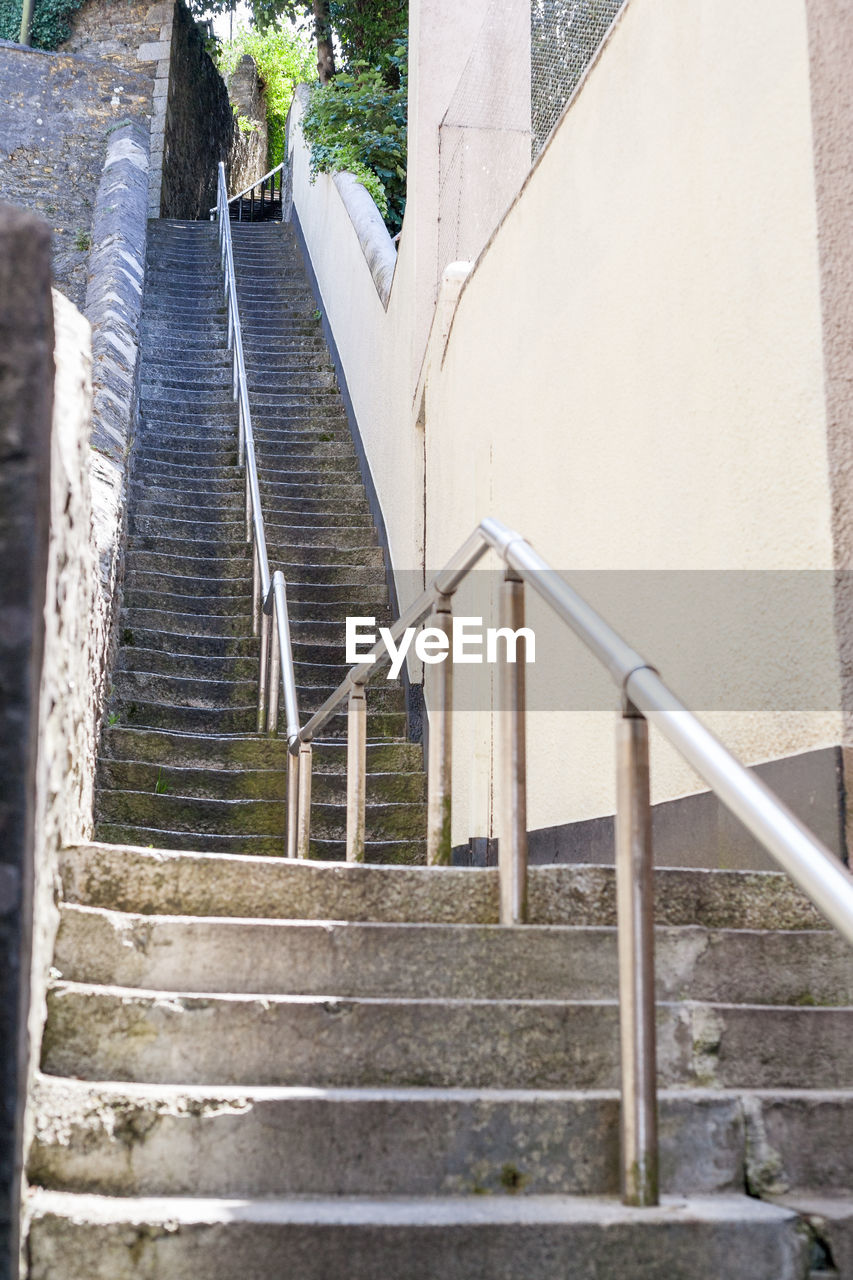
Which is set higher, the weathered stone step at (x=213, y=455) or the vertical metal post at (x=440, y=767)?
the weathered stone step at (x=213, y=455)

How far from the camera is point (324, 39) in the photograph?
40.5 feet

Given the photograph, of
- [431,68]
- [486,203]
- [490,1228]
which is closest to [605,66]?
[486,203]

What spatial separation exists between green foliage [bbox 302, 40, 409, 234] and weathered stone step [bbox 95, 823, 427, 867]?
610cm

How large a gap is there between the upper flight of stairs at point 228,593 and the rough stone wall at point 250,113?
11.3 meters

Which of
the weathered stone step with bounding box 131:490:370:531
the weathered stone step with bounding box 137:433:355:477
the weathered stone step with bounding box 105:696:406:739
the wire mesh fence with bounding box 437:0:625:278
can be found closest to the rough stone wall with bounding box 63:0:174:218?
the weathered stone step with bounding box 137:433:355:477

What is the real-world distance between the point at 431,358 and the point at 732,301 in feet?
10.4

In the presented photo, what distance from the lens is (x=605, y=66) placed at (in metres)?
3.73

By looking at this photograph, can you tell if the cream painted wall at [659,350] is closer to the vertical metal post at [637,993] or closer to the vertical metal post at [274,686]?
the vertical metal post at [637,993]

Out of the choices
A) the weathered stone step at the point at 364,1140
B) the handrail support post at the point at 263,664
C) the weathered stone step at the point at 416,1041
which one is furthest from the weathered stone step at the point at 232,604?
the weathered stone step at the point at 364,1140

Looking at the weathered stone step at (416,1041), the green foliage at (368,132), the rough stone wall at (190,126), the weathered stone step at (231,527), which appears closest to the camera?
the weathered stone step at (416,1041)

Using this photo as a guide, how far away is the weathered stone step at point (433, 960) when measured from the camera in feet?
6.97

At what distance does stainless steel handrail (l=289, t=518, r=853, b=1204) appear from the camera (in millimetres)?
1391

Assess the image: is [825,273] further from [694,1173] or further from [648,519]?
[694,1173]

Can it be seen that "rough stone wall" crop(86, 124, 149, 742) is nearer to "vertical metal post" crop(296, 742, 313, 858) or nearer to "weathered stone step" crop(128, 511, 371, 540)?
"weathered stone step" crop(128, 511, 371, 540)
